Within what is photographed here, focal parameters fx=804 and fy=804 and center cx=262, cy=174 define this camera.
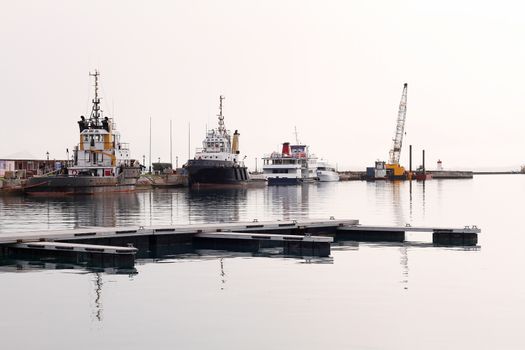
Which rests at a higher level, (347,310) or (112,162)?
(112,162)

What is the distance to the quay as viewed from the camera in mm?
33156

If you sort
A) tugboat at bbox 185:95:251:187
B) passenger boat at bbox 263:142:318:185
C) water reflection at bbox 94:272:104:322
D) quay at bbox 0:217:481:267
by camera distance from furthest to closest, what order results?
1. passenger boat at bbox 263:142:318:185
2. tugboat at bbox 185:95:251:187
3. quay at bbox 0:217:481:267
4. water reflection at bbox 94:272:104:322

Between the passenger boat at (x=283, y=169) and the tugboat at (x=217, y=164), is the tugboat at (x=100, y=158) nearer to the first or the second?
the tugboat at (x=217, y=164)

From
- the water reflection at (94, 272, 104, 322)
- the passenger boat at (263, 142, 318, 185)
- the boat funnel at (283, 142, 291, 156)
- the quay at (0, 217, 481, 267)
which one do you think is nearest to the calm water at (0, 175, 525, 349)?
the water reflection at (94, 272, 104, 322)

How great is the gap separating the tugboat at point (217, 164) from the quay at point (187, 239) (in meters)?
99.7

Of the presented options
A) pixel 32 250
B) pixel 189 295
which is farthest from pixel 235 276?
Answer: pixel 32 250

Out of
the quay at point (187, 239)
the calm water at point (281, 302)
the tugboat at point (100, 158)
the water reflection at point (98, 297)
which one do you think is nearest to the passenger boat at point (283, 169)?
the tugboat at point (100, 158)

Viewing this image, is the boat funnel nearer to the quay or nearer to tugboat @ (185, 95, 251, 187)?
tugboat @ (185, 95, 251, 187)

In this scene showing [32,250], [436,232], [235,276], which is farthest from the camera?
[436,232]

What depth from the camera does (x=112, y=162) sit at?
376 ft

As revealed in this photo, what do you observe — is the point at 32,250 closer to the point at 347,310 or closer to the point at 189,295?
the point at 189,295

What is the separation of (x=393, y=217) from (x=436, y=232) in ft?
79.2

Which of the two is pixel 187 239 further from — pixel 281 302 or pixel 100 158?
pixel 100 158

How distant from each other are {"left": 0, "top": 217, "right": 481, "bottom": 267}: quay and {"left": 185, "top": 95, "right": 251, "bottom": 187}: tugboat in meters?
99.7
